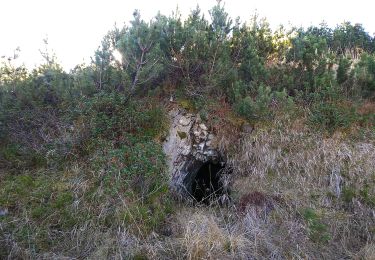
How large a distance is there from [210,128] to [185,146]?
1.91ft

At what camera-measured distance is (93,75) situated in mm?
6164

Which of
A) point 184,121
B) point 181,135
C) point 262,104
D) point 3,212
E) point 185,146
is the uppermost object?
point 262,104

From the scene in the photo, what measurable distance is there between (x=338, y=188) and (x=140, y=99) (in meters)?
3.65

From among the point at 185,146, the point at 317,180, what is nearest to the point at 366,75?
the point at 317,180

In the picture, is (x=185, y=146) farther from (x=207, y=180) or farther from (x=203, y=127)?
(x=207, y=180)

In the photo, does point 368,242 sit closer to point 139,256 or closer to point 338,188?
point 338,188

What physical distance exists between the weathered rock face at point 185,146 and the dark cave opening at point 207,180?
337mm

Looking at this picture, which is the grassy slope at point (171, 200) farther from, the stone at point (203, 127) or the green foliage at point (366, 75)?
the green foliage at point (366, 75)

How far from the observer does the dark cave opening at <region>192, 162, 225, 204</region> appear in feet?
22.0

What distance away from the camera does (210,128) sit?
6.38 meters

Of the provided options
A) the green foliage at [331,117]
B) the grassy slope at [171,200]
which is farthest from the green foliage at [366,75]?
the grassy slope at [171,200]

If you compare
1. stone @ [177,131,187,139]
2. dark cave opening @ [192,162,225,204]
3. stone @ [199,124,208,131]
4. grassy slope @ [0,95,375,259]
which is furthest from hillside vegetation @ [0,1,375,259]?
dark cave opening @ [192,162,225,204]

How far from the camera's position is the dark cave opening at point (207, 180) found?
670cm

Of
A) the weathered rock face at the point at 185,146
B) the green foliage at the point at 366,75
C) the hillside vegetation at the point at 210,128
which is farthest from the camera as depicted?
the green foliage at the point at 366,75
